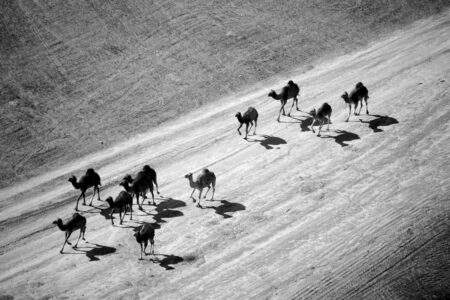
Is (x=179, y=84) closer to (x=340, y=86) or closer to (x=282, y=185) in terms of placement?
(x=340, y=86)

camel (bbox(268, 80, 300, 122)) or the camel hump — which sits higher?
camel (bbox(268, 80, 300, 122))

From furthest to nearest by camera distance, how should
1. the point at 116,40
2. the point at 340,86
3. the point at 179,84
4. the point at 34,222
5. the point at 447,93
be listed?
the point at 116,40 < the point at 179,84 < the point at 340,86 < the point at 447,93 < the point at 34,222

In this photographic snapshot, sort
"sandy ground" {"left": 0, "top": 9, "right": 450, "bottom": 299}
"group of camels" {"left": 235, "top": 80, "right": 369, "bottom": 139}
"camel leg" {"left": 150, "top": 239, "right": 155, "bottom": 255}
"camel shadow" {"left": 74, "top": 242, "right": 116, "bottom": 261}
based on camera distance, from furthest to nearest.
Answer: "group of camels" {"left": 235, "top": 80, "right": 369, "bottom": 139}
"camel shadow" {"left": 74, "top": 242, "right": 116, "bottom": 261}
"camel leg" {"left": 150, "top": 239, "right": 155, "bottom": 255}
"sandy ground" {"left": 0, "top": 9, "right": 450, "bottom": 299}

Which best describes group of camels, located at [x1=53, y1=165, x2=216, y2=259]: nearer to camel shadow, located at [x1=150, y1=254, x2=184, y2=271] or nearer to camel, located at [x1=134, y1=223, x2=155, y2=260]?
camel, located at [x1=134, y1=223, x2=155, y2=260]

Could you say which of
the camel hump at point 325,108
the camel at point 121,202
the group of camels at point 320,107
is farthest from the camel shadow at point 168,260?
the camel hump at point 325,108

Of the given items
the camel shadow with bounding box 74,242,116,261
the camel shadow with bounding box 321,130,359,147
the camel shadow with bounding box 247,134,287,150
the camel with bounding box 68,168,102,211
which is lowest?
the camel shadow with bounding box 321,130,359,147

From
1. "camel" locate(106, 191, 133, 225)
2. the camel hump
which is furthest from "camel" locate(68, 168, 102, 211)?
the camel hump

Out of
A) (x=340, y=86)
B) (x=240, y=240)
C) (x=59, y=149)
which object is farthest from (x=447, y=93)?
(x=59, y=149)
